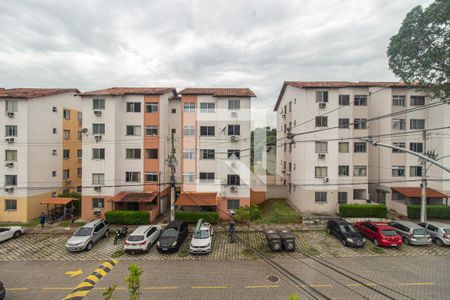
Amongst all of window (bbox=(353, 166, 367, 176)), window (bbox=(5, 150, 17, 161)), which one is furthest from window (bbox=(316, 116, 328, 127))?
window (bbox=(5, 150, 17, 161))

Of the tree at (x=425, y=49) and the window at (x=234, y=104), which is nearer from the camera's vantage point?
the tree at (x=425, y=49)

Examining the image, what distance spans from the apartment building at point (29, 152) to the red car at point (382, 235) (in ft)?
109

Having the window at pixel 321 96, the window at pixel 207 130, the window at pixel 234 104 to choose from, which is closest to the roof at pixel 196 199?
the window at pixel 207 130

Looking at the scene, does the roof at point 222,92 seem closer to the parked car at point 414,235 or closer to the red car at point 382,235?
the red car at point 382,235

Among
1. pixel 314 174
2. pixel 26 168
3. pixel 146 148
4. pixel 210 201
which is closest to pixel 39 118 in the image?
pixel 26 168

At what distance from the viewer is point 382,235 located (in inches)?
667

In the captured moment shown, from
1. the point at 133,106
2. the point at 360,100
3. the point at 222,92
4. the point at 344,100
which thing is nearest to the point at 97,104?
the point at 133,106

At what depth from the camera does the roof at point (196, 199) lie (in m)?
22.4

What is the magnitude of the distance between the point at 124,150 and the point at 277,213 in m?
18.3

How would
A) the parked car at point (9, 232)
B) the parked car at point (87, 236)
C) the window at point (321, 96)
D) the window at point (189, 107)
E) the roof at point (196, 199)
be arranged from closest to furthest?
the parked car at point (87, 236), the parked car at point (9, 232), the roof at point (196, 199), the window at point (321, 96), the window at point (189, 107)

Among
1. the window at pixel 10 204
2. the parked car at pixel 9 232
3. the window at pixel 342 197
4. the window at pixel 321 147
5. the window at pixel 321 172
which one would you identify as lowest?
the parked car at pixel 9 232

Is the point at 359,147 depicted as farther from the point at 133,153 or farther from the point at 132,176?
the point at 132,176

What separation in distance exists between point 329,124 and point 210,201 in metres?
15.3

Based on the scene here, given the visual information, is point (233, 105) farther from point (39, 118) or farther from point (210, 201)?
point (39, 118)
